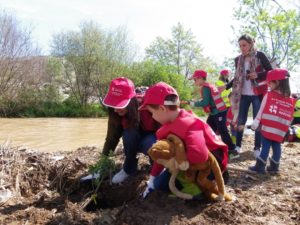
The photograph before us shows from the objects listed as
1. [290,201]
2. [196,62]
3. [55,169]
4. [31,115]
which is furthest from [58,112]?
[290,201]

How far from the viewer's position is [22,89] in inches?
993

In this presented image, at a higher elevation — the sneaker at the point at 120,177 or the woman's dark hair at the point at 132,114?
the woman's dark hair at the point at 132,114

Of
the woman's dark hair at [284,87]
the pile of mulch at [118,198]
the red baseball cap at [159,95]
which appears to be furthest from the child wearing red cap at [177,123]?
the woman's dark hair at [284,87]

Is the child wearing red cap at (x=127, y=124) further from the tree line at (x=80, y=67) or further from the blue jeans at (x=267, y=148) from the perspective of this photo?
the tree line at (x=80, y=67)

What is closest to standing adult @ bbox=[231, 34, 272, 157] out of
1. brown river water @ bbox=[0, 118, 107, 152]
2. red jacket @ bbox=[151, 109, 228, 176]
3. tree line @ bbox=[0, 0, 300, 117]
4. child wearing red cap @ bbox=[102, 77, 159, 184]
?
child wearing red cap @ bbox=[102, 77, 159, 184]

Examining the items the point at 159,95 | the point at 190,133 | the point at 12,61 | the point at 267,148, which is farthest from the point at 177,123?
the point at 12,61

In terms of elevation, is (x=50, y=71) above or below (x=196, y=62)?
below

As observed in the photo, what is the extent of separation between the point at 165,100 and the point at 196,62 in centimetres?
3629

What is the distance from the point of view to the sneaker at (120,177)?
363cm

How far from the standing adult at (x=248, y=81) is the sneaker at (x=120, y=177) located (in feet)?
7.00

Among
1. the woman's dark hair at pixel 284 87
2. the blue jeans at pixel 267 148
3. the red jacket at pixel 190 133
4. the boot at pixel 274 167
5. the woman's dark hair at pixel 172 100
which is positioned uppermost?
the woman's dark hair at pixel 284 87

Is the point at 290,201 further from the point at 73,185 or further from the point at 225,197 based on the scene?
the point at 73,185

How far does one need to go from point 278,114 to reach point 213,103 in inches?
44.7

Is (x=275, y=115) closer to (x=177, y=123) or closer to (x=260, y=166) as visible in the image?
(x=260, y=166)
